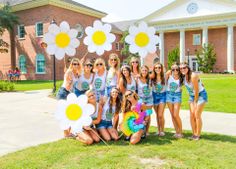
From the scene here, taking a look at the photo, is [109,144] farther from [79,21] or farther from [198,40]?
[198,40]

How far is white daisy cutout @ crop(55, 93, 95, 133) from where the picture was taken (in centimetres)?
539

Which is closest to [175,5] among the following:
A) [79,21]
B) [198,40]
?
[198,40]

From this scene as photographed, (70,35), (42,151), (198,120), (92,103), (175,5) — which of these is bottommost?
(42,151)

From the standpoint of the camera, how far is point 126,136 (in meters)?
6.00

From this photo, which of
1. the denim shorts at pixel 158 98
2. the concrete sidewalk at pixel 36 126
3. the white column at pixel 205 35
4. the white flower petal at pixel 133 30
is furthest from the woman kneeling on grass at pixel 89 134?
the white column at pixel 205 35

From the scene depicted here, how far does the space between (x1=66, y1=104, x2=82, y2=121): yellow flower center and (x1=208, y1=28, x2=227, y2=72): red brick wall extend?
3631 centimetres

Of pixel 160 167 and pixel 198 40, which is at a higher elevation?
pixel 198 40

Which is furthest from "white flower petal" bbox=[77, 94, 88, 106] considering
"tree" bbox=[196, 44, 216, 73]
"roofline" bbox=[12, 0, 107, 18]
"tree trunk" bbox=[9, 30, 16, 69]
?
"tree" bbox=[196, 44, 216, 73]

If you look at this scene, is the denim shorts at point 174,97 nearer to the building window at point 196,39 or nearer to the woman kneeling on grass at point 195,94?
the woman kneeling on grass at point 195,94

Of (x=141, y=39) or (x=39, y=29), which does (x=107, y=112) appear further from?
(x=39, y=29)

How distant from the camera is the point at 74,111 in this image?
17.9ft

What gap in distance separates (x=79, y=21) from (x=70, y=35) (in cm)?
2623

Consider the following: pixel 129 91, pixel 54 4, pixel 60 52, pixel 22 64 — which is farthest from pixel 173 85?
pixel 22 64

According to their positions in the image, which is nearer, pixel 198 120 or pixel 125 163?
pixel 125 163
